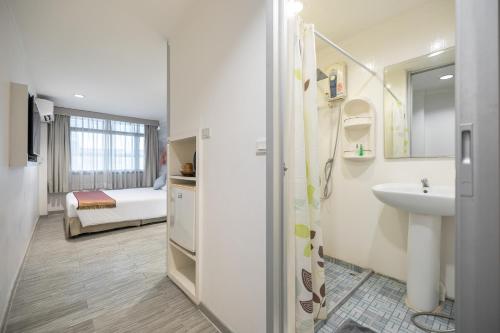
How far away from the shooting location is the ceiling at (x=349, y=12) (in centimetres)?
165

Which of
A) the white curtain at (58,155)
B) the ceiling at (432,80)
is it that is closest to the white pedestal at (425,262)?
the ceiling at (432,80)

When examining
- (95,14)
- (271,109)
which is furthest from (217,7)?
(95,14)

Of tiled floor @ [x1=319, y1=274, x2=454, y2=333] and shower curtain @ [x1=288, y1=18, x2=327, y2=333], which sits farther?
tiled floor @ [x1=319, y1=274, x2=454, y2=333]

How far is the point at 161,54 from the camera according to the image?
250 cm

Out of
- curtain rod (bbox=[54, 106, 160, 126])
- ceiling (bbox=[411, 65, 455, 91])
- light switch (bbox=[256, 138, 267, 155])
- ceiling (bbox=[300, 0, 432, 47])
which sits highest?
ceiling (bbox=[300, 0, 432, 47])

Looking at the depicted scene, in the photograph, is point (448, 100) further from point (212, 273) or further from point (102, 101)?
point (102, 101)

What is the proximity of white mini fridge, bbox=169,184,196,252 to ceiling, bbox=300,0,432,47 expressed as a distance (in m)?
1.76

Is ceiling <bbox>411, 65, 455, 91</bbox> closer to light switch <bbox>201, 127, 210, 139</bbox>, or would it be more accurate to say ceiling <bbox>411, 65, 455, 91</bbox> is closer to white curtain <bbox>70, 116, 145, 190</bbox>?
light switch <bbox>201, 127, 210, 139</bbox>

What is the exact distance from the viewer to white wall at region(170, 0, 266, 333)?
3.80 ft

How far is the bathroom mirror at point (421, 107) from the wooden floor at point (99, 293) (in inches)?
83.1

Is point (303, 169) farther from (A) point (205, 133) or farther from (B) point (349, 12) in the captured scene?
(B) point (349, 12)

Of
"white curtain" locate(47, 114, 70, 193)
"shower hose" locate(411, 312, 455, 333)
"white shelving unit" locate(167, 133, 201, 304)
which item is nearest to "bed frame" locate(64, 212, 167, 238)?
"white curtain" locate(47, 114, 70, 193)

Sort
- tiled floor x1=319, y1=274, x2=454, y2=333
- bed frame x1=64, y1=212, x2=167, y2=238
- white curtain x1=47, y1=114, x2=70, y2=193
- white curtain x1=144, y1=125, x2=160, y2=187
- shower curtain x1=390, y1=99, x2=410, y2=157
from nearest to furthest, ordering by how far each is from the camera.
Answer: tiled floor x1=319, y1=274, x2=454, y2=333 < shower curtain x1=390, y1=99, x2=410, y2=157 < bed frame x1=64, y1=212, x2=167, y2=238 < white curtain x1=47, y1=114, x2=70, y2=193 < white curtain x1=144, y1=125, x2=160, y2=187

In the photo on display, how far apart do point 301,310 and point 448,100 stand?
73.6 inches
